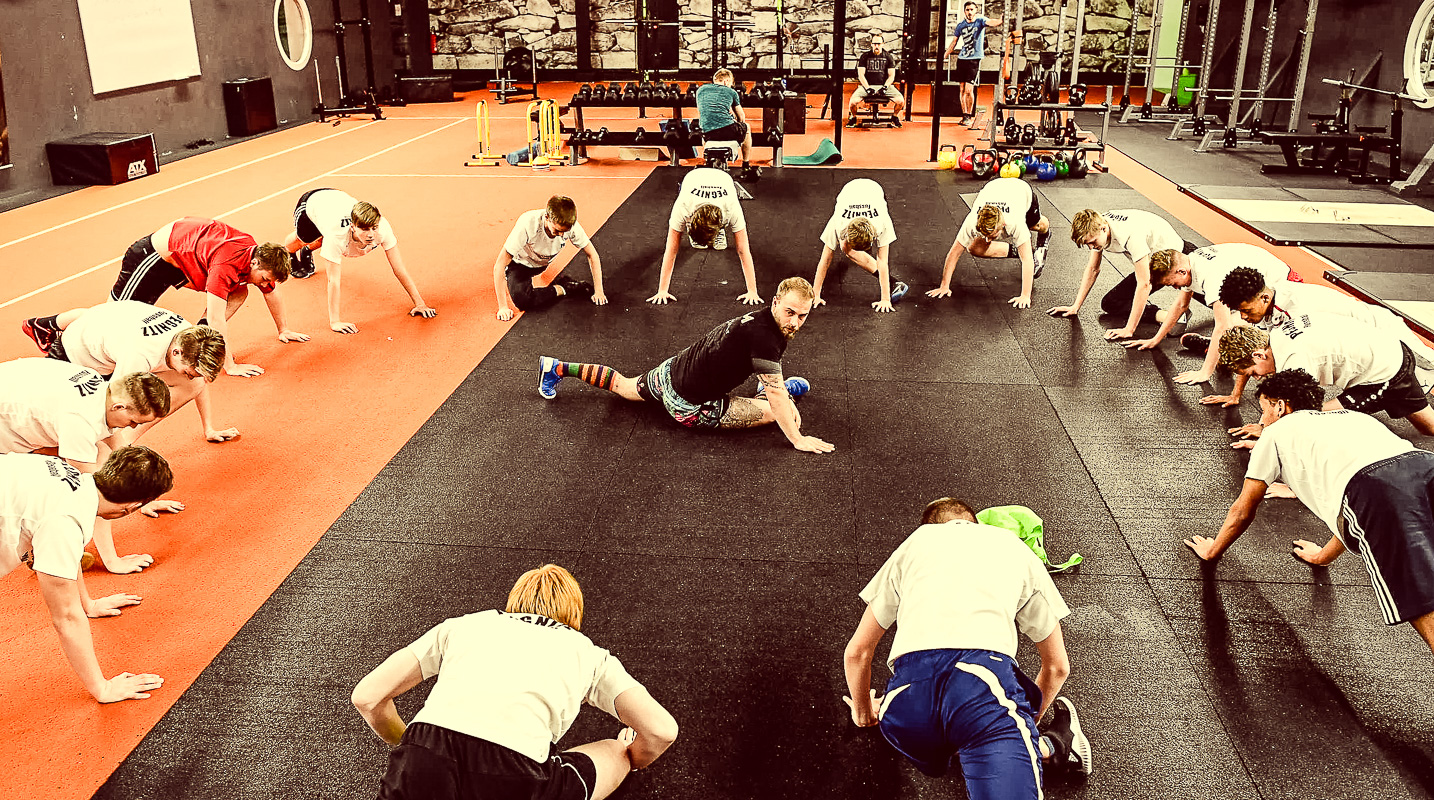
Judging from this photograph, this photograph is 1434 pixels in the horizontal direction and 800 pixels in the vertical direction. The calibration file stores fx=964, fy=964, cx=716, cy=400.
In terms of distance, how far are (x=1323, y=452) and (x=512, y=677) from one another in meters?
2.64

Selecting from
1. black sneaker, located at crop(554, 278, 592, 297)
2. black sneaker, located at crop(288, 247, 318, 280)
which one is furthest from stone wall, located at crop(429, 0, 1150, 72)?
black sneaker, located at crop(554, 278, 592, 297)

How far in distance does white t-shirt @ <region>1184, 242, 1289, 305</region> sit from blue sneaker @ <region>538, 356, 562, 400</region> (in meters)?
3.46

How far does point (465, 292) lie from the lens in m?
7.18

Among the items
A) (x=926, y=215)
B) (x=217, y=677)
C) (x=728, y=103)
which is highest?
(x=728, y=103)

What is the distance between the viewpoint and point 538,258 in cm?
661

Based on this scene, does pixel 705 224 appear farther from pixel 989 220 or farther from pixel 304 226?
pixel 304 226

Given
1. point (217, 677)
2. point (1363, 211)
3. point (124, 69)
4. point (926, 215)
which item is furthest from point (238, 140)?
point (1363, 211)

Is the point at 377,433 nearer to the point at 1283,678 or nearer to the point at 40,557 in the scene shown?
the point at 40,557

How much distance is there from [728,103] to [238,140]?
7.37m

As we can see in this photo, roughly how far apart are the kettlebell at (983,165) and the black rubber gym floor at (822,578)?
5328 mm

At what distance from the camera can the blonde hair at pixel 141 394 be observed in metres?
3.38

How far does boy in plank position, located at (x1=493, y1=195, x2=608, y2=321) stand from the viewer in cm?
604

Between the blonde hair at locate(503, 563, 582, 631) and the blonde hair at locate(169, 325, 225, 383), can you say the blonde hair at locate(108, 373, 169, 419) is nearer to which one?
the blonde hair at locate(169, 325, 225, 383)

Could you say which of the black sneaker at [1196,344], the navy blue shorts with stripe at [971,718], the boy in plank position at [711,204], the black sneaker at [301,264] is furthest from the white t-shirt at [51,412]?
the black sneaker at [1196,344]
